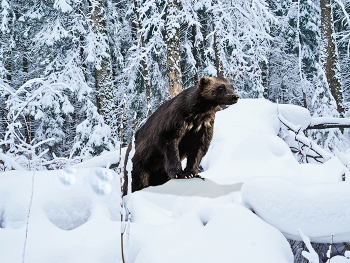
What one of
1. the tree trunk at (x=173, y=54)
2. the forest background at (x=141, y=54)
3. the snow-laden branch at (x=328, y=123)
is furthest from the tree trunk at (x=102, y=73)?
the snow-laden branch at (x=328, y=123)

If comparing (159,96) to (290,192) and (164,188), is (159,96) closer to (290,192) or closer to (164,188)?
(164,188)

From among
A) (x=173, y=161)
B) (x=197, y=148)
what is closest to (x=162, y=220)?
(x=173, y=161)

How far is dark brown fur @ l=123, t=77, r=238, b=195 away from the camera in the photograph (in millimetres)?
3574

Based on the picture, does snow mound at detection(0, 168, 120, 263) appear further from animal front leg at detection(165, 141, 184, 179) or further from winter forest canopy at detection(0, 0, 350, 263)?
animal front leg at detection(165, 141, 184, 179)

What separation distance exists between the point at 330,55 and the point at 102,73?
7201mm

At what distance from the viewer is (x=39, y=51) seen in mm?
13820

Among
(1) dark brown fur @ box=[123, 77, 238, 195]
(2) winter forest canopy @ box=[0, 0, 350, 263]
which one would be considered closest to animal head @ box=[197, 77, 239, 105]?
(1) dark brown fur @ box=[123, 77, 238, 195]

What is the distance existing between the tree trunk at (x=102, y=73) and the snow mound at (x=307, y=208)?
9.56 metres

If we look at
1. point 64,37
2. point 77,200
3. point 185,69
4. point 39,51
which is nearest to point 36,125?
point 39,51

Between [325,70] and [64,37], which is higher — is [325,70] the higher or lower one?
the lower one

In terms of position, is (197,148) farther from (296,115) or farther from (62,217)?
(296,115)

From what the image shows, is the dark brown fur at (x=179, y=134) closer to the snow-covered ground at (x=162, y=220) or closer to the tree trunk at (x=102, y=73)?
the snow-covered ground at (x=162, y=220)

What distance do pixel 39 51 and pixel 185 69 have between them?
227 inches

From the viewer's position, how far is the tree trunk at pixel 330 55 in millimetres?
10906
